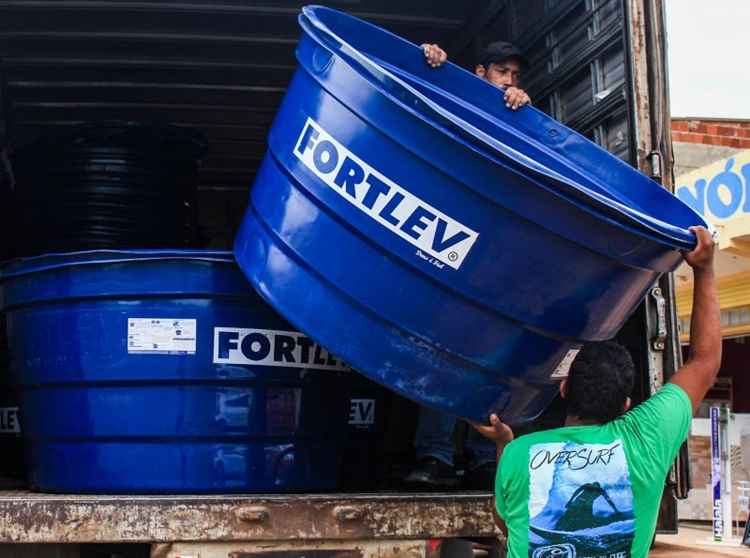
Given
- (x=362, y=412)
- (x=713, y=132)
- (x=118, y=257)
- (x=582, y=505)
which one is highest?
(x=713, y=132)

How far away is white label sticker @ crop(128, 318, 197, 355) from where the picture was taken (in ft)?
10.2

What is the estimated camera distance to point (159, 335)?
3.12m

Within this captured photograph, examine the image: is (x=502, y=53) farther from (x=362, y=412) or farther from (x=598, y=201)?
(x=598, y=201)

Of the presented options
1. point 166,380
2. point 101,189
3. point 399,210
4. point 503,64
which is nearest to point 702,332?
point 399,210

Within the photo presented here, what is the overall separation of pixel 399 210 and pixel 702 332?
86 centimetres

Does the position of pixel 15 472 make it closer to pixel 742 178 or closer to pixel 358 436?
pixel 358 436

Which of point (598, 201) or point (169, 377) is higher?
point (598, 201)

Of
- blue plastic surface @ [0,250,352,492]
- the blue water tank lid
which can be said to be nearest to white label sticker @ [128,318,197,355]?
blue plastic surface @ [0,250,352,492]

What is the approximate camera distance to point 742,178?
10.2 m

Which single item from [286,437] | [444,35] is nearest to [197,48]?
[444,35]

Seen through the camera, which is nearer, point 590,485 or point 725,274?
point 590,485

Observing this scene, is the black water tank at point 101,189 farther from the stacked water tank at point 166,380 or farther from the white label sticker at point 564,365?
the white label sticker at point 564,365

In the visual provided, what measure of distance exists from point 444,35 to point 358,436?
2.17m

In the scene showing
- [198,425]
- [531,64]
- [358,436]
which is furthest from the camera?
[531,64]
